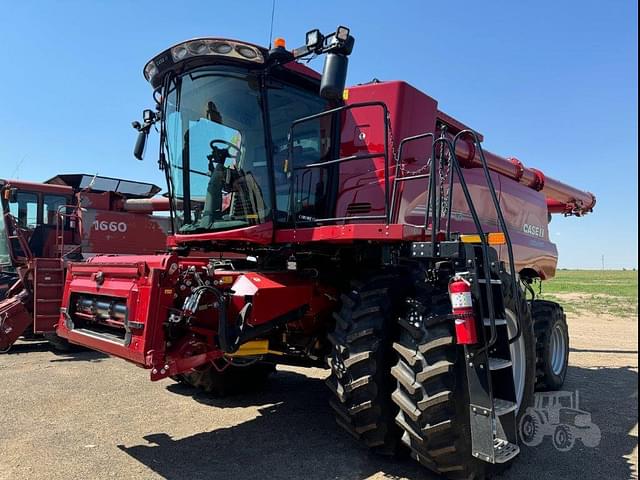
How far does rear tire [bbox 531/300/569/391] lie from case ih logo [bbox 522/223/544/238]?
39.2 inches

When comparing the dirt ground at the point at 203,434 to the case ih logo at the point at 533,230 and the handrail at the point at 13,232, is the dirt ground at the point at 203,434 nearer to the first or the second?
the case ih logo at the point at 533,230

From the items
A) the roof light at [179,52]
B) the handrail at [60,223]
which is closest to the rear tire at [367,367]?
the roof light at [179,52]

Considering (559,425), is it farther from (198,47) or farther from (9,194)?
(9,194)

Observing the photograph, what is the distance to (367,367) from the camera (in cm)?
372

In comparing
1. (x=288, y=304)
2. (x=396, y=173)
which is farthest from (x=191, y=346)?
(x=396, y=173)

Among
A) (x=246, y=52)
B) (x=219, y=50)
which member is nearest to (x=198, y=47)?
(x=219, y=50)

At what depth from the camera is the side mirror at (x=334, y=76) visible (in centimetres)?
359

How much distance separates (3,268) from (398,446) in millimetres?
9840

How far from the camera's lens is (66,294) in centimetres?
474

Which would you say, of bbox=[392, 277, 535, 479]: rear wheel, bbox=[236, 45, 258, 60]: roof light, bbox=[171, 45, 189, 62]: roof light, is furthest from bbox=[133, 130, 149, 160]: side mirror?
bbox=[392, 277, 535, 479]: rear wheel

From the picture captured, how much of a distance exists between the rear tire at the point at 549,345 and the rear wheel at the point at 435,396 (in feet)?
9.74

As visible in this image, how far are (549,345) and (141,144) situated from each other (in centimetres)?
544

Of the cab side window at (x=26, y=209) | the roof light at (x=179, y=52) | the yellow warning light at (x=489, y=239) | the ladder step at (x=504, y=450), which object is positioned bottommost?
the ladder step at (x=504, y=450)

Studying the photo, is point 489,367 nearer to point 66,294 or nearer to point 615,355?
point 66,294
